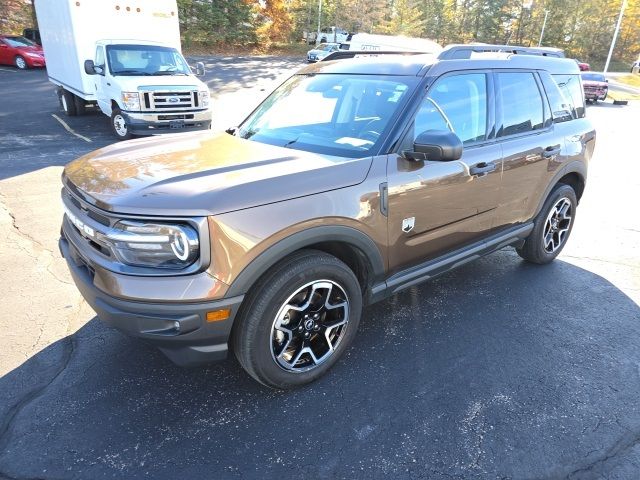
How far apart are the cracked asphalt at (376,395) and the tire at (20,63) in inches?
889

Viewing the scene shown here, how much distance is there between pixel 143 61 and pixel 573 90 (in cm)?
887

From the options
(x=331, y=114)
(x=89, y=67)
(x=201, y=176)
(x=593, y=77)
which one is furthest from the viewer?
(x=593, y=77)

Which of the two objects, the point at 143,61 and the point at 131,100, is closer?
the point at 131,100

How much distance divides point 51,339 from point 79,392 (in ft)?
2.27

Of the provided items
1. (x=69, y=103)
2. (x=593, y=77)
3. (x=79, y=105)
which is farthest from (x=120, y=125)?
(x=593, y=77)

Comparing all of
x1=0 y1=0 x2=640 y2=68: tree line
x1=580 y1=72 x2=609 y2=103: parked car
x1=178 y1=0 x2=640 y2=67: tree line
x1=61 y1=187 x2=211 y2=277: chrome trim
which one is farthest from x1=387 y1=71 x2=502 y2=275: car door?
x1=178 y1=0 x2=640 y2=67: tree line

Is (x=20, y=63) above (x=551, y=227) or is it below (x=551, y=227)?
below

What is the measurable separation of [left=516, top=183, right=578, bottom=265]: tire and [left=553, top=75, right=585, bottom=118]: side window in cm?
81

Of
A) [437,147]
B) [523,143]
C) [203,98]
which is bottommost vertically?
[203,98]

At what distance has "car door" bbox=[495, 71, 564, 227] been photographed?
3.60 metres

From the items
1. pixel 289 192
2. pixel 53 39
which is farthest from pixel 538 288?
pixel 53 39

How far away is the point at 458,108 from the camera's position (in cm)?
325

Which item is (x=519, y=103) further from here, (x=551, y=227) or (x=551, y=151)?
(x=551, y=227)

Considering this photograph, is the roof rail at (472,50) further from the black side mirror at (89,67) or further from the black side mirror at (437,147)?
the black side mirror at (89,67)
